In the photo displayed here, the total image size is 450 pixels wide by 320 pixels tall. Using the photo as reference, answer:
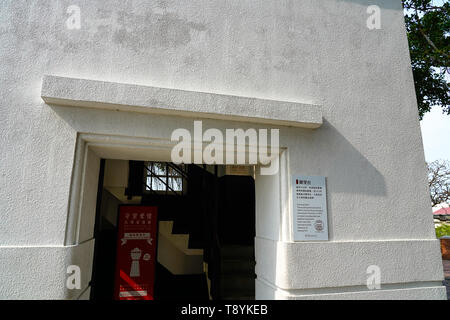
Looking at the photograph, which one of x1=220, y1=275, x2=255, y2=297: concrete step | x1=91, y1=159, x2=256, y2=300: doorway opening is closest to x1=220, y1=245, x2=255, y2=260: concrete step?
x1=91, y1=159, x2=256, y2=300: doorway opening

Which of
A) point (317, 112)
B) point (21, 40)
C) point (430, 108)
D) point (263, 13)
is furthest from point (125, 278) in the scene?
point (430, 108)

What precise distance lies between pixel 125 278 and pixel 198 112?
3.17m

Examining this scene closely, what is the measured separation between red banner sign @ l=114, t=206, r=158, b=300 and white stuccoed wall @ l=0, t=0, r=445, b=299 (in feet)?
5.36

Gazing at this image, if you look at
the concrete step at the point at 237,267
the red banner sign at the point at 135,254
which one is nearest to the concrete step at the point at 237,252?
the concrete step at the point at 237,267

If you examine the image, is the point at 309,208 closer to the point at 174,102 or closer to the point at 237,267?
the point at 174,102

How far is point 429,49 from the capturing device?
23.4ft

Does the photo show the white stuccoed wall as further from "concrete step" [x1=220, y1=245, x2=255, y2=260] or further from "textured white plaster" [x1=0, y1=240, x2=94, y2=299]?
"concrete step" [x1=220, y1=245, x2=255, y2=260]

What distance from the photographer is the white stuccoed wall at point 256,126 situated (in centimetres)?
222

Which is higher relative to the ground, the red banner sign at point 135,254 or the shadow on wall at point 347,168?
the shadow on wall at point 347,168

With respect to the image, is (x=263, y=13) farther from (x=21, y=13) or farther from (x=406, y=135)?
(x=21, y=13)

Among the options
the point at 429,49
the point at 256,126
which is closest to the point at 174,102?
the point at 256,126

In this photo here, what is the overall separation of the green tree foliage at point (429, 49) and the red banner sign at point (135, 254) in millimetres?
7953

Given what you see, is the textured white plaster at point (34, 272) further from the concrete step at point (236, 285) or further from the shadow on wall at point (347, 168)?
the concrete step at point (236, 285)

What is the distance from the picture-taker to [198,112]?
246 centimetres
